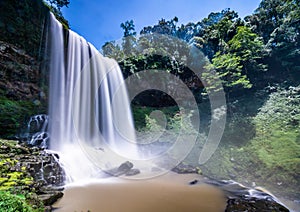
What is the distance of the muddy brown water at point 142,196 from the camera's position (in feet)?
13.8

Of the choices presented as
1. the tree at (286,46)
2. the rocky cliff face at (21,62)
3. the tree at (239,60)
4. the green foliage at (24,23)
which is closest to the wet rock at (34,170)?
the rocky cliff face at (21,62)

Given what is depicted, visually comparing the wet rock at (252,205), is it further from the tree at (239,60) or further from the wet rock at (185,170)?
the tree at (239,60)

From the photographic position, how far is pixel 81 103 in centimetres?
1197

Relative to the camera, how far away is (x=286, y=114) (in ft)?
37.2

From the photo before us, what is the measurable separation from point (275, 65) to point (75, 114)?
57.7 feet

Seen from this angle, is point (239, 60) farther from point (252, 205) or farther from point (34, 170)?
point (34, 170)

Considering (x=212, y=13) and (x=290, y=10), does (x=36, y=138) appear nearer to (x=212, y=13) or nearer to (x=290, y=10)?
(x=290, y=10)

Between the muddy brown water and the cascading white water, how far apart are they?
8.86 ft

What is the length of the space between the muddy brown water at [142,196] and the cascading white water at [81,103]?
106 inches

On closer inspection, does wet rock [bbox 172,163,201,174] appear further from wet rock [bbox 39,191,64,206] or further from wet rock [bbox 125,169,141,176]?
wet rock [bbox 39,191,64,206]

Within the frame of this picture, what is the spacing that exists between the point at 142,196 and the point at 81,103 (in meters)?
8.66

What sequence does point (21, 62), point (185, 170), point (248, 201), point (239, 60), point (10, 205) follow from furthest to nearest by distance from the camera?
point (239, 60) < point (21, 62) < point (185, 170) < point (248, 201) < point (10, 205)

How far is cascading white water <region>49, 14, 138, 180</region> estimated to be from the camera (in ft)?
33.5

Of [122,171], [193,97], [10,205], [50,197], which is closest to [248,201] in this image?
[122,171]
